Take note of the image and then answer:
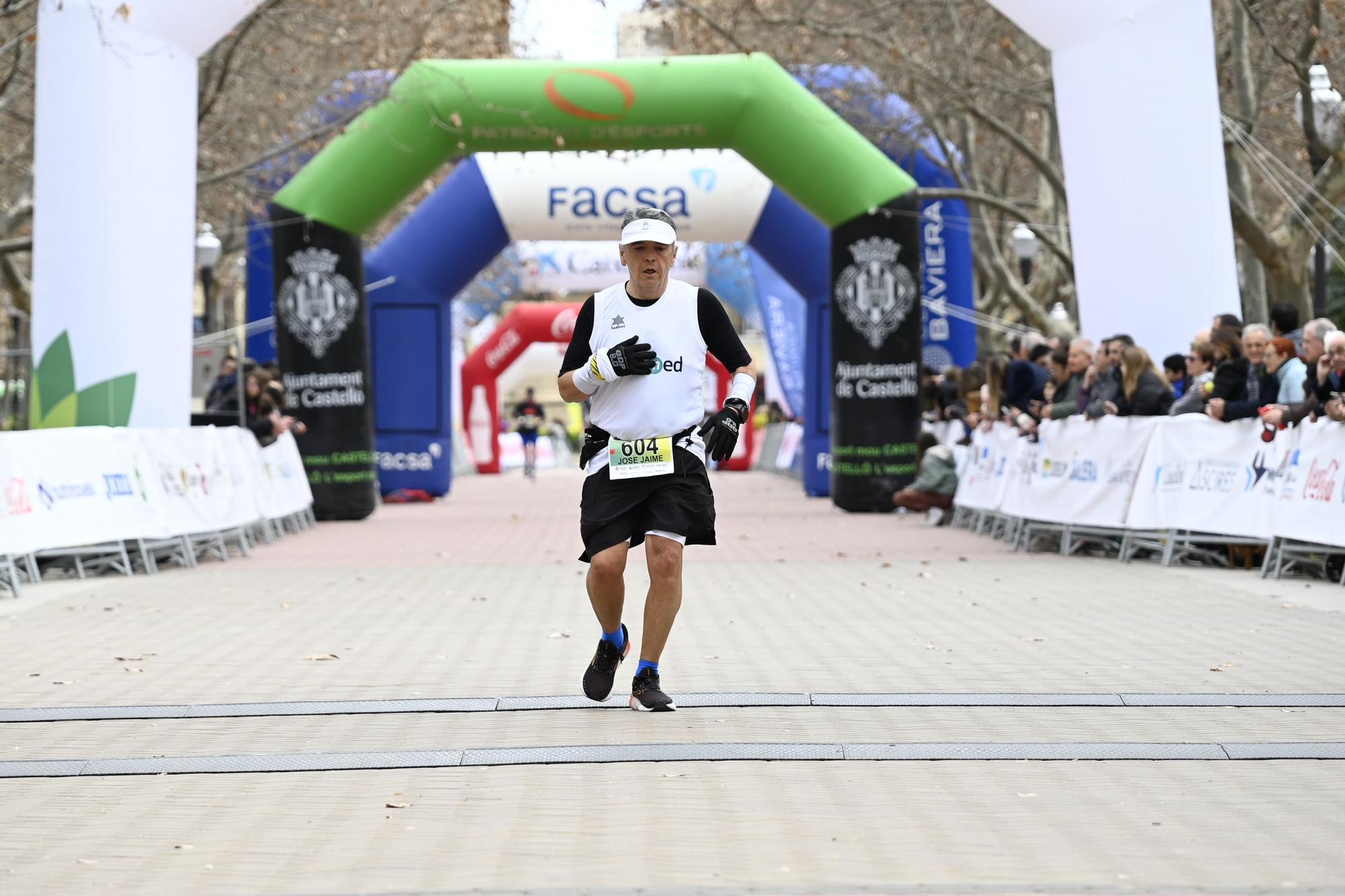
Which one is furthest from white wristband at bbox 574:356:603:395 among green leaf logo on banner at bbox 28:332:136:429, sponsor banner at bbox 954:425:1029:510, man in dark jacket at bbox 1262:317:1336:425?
sponsor banner at bbox 954:425:1029:510

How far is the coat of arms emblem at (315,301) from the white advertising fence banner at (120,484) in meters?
3.92

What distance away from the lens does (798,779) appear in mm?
5645

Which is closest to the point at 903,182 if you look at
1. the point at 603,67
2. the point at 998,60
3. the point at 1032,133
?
the point at 603,67

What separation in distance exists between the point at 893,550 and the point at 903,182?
637cm

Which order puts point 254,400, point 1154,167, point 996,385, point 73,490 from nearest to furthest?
1. point 73,490
2. point 1154,167
3. point 996,385
4. point 254,400

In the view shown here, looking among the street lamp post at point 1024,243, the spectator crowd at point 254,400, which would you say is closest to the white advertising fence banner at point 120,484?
the spectator crowd at point 254,400

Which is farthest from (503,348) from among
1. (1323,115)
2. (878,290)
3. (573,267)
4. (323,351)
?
(1323,115)

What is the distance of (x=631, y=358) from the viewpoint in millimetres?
6840

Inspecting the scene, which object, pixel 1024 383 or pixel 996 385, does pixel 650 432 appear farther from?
pixel 996 385

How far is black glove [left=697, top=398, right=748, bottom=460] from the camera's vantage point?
675cm

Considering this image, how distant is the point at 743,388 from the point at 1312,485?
19.4 feet

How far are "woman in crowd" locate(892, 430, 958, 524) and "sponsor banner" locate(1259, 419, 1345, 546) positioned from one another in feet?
24.8

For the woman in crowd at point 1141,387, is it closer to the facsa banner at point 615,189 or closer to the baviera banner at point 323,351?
the facsa banner at point 615,189

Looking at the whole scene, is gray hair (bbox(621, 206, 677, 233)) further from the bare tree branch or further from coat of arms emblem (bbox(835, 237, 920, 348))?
the bare tree branch
